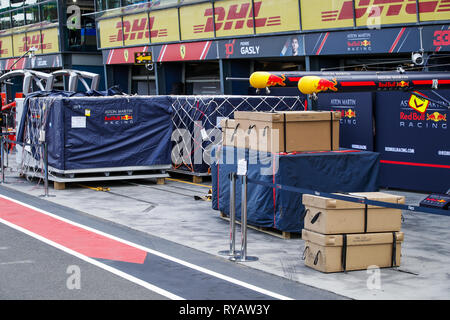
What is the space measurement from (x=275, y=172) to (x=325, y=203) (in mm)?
2517

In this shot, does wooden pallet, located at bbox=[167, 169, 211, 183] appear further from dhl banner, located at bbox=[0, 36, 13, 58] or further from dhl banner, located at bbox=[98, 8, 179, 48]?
dhl banner, located at bbox=[0, 36, 13, 58]

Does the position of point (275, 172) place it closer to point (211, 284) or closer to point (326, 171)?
Result: point (326, 171)

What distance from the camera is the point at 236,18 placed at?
2539 cm

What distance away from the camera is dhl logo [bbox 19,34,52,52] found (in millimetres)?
41688

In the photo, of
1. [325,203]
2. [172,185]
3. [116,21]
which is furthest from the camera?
[116,21]

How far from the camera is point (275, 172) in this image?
40.6ft

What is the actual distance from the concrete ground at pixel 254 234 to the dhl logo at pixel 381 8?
476 centimetres

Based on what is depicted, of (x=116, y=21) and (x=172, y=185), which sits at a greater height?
(x=116, y=21)

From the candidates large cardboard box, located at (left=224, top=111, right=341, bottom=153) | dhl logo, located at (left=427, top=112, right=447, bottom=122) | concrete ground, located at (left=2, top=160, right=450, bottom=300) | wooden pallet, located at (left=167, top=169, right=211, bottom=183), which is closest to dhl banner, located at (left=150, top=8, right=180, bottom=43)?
wooden pallet, located at (left=167, top=169, right=211, bottom=183)

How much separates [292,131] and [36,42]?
33.0 m

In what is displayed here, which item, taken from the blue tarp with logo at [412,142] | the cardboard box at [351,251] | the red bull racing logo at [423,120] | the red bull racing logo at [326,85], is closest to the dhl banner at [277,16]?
A: the blue tarp with logo at [412,142]

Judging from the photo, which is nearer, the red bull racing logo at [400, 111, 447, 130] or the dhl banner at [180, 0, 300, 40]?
the red bull racing logo at [400, 111, 447, 130]

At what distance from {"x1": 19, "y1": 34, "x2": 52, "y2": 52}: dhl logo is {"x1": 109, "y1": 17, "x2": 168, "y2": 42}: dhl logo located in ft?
27.7
